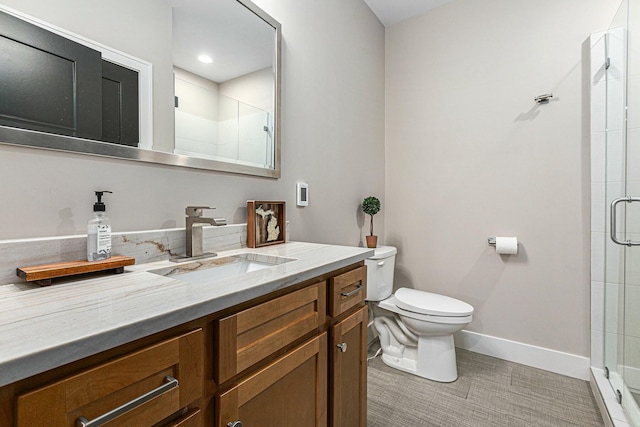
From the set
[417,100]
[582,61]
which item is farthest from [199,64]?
[582,61]

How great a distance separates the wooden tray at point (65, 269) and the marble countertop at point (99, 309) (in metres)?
0.02

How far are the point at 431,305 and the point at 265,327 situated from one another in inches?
55.6

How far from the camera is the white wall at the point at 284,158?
0.87 m

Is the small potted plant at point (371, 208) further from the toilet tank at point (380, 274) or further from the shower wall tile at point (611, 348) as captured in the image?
the shower wall tile at point (611, 348)

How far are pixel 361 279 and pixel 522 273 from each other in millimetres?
1486

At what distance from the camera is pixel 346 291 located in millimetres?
1168

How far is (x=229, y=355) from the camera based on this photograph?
0.69m

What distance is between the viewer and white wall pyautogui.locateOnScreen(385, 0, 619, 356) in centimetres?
199

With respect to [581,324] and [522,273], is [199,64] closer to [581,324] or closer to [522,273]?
[522,273]

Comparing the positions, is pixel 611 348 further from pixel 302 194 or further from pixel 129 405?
pixel 129 405

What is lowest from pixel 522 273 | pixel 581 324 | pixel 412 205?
pixel 581 324

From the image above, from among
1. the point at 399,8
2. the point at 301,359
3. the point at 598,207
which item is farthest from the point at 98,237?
the point at 399,8

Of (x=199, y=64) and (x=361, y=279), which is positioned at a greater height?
(x=199, y=64)

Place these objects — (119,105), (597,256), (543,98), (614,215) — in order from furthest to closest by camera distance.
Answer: (543,98) < (597,256) < (614,215) < (119,105)
